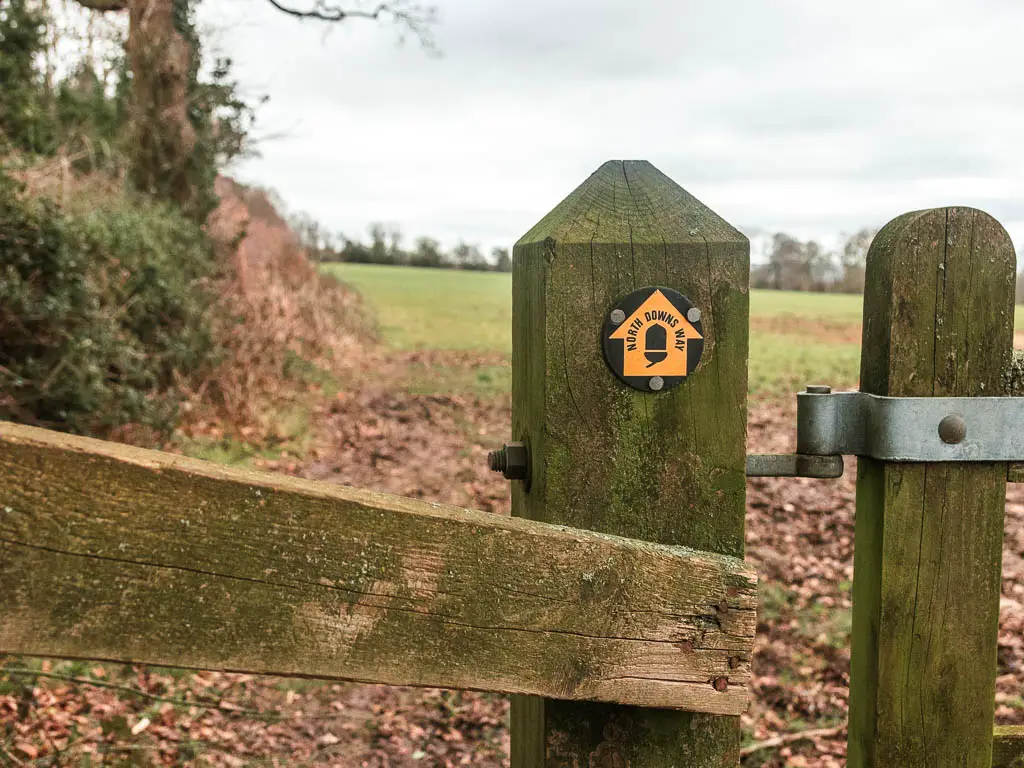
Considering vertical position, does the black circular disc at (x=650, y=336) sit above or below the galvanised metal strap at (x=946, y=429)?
above

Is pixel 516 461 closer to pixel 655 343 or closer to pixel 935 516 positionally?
pixel 655 343

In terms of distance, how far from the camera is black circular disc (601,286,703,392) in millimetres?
1289

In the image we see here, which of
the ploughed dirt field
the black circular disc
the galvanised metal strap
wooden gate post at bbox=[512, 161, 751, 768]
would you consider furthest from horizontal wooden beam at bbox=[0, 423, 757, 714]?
the ploughed dirt field

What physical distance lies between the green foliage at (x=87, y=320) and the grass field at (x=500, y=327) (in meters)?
4.13

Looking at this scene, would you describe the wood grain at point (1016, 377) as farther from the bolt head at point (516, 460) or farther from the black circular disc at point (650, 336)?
the bolt head at point (516, 460)

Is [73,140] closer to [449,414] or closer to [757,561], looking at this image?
[449,414]

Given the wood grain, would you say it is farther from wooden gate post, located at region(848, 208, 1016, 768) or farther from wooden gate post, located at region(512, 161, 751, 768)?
wooden gate post, located at region(512, 161, 751, 768)

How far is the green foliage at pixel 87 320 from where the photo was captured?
757 cm

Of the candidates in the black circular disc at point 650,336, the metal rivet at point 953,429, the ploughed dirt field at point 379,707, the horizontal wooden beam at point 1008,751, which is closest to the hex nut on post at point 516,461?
the black circular disc at point 650,336

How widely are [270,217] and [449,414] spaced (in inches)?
476

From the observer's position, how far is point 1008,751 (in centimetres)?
162

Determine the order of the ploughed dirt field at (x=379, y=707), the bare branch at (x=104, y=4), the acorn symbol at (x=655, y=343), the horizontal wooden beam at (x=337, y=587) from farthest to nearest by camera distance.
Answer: the bare branch at (x=104, y=4)
the ploughed dirt field at (x=379, y=707)
the acorn symbol at (x=655, y=343)
the horizontal wooden beam at (x=337, y=587)

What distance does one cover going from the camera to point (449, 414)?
41.1 ft

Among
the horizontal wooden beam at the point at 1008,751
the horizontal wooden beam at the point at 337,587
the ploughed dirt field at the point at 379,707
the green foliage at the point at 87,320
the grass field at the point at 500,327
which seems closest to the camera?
the horizontal wooden beam at the point at 337,587
